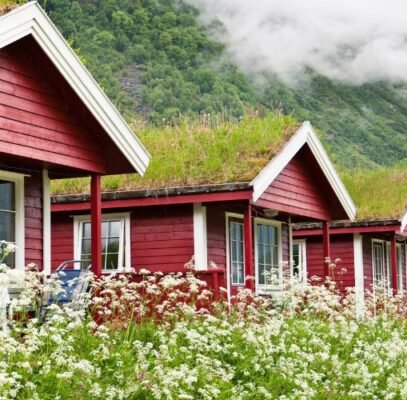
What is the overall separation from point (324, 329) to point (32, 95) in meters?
5.26

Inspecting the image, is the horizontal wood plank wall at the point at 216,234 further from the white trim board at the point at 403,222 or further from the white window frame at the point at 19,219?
the white trim board at the point at 403,222

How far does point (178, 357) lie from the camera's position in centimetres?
1024

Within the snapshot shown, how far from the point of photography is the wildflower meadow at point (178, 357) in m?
8.59

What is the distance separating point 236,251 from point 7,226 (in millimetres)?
7676

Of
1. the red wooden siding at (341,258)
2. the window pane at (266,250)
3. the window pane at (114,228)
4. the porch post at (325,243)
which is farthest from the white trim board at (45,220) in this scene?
the red wooden siding at (341,258)

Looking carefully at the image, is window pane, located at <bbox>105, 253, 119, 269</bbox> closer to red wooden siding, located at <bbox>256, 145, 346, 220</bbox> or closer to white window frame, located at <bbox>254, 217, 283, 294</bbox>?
white window frame, located at <bbox>254, 217, 283, 294</bbox>

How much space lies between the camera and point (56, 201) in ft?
67.2

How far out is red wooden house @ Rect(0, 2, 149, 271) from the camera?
13523mm

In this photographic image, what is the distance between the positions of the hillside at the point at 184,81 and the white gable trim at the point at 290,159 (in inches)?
2068

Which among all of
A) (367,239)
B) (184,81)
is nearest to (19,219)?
(367,239)

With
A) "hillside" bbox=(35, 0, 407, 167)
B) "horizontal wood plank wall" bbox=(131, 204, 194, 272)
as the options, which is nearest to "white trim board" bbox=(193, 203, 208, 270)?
"horizontal wood plank wall" bbox=(131, 204, 194, 272)

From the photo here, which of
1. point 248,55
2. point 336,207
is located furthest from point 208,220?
point 248,55

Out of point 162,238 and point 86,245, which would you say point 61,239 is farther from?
point 162,238

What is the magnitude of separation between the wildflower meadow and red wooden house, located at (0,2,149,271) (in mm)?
1648
